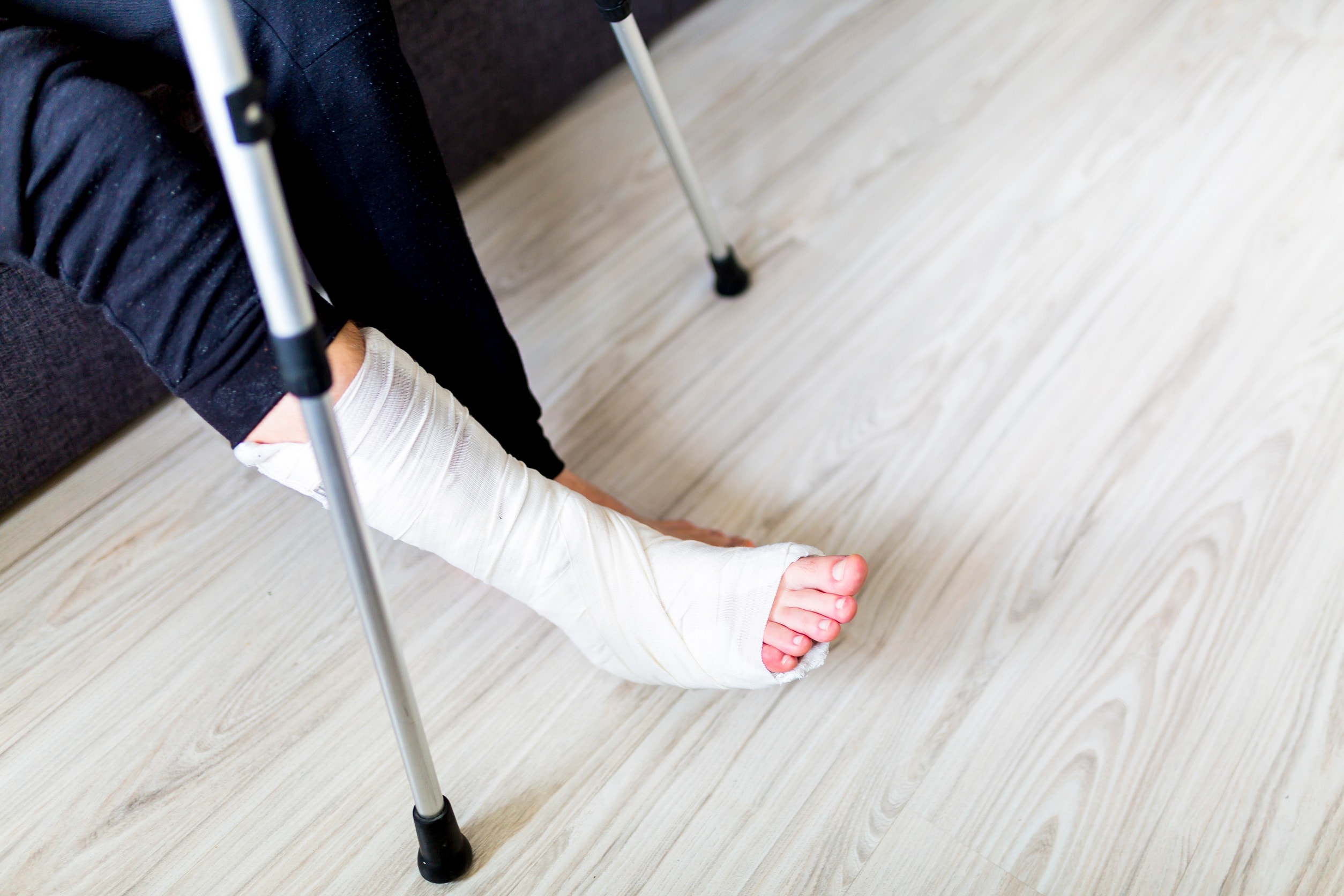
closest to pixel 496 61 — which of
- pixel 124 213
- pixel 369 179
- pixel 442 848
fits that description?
pixel 369 179

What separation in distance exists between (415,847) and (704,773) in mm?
226

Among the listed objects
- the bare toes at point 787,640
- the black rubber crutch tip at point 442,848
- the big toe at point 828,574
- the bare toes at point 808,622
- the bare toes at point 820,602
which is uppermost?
the big toe at point 828,574

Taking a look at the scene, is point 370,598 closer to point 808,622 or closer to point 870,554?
point 808,622

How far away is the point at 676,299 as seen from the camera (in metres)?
1.17

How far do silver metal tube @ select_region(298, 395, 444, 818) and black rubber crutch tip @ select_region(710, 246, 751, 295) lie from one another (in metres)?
0.64

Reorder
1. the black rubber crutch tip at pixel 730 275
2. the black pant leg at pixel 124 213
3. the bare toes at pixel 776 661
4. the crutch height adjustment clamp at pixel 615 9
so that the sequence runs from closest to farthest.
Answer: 1. the black pant leg at pixel 124 213
2. the bare toes at pixel 776 661
3. the crutch height adjustment clamp at pixel 615 9
4. the black rubber crutch tip at pixel 730 275

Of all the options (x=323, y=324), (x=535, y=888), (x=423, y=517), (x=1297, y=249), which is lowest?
(x=535, y=888)

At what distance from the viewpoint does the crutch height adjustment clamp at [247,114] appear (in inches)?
18.3

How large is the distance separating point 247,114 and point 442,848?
51 cm

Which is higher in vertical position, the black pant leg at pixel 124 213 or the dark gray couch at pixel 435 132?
the black pant leg at pixel 124 213

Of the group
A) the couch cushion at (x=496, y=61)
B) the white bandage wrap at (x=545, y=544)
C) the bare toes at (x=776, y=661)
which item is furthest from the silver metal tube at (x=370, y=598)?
the couch cushion at (x=496, y=61)

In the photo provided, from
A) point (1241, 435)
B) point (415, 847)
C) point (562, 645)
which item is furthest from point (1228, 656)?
point (415, 847)

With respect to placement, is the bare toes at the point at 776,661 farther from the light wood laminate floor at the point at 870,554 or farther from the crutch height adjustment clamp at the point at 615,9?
the crutch height adjustment clamp at the point at 615,9

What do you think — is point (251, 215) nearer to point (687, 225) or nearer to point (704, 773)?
point (704, 773)
